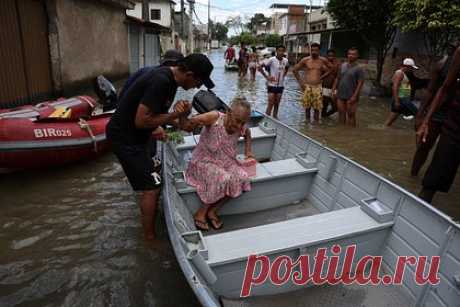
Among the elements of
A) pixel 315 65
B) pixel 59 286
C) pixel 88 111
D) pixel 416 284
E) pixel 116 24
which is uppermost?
pixel 116 24

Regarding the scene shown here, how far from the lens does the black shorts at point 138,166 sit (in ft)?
9.26

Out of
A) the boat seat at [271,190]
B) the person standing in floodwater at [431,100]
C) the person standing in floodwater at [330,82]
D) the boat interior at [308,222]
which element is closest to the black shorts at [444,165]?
the boat interior at [308,222]

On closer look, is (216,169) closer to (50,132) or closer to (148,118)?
(148,118)

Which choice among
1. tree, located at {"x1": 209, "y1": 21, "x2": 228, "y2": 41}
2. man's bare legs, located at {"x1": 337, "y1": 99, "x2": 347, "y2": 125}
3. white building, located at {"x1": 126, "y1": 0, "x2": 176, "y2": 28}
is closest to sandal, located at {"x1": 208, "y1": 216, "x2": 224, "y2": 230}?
man's bare legs, located at {"x1": 337, "y1": 99, "x2": 347, "y2": 125}

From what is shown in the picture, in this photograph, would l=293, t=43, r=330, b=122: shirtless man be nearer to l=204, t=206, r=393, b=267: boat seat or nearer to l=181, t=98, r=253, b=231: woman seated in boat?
l=181, t=98, r=253, b=231: woman seated in boat

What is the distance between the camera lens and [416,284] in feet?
7.61

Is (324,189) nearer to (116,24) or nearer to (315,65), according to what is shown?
(315,65)

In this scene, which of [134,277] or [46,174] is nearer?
[134,277]

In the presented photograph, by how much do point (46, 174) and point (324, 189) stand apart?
12.7ft

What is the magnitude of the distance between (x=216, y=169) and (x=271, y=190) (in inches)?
29.2

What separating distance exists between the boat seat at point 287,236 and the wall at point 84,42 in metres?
8.38

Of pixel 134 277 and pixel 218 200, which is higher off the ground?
pixel 218 200

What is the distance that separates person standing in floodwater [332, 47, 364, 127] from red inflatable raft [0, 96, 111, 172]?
16.6 feet

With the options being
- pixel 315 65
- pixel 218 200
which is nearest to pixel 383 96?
pixel 315 65
